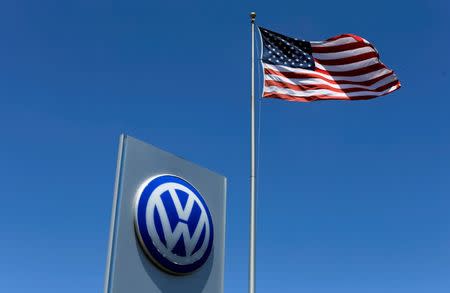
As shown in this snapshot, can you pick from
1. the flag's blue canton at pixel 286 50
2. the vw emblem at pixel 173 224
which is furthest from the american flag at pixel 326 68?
the vw emblem at pixel 173 224

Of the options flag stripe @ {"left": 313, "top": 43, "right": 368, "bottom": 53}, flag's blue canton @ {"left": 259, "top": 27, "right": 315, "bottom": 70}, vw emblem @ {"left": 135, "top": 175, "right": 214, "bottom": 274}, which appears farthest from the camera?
flag stripe @ {"left": 313, "top": 43, "right": 368, "bottom": 53}

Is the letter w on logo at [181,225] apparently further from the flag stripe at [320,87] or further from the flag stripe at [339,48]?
the flag stripe at [339,48]

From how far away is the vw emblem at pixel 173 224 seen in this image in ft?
19.1

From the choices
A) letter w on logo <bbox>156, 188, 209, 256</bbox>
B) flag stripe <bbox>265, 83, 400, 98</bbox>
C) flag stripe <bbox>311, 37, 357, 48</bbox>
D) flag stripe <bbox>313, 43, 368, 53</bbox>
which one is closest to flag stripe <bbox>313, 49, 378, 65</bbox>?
flag stripe <bbox>313, 43, 368, 53</bbox>

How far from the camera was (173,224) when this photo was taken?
240 inches

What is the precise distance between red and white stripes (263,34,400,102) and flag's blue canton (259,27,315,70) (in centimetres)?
15

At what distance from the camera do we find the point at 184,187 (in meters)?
6.62

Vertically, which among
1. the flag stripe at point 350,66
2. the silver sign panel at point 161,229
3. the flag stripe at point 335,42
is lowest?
the silver sign panel at point 161,229

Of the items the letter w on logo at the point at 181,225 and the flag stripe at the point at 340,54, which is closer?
the letter w on logo at the point at 181,225

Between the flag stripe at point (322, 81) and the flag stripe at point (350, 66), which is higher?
the flag stripe at point (350, 66)

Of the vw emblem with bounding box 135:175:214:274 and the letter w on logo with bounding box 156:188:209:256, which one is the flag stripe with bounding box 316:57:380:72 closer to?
the vw emblem with bounding box 135:175:214:274

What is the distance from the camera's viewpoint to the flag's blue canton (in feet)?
36.8

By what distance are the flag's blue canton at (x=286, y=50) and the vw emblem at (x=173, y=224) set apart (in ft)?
17.8

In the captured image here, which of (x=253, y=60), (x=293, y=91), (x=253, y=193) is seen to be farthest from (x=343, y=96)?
(x=253, y=193)
